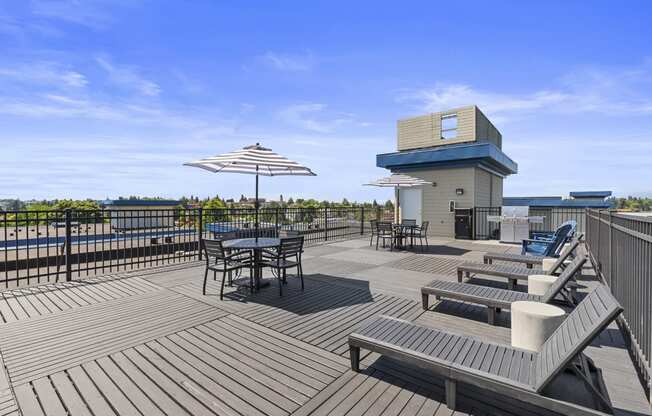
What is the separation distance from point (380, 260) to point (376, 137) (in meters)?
12.6

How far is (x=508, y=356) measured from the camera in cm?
221

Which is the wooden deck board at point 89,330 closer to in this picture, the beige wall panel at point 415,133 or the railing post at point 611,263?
the railing post at point 611,263

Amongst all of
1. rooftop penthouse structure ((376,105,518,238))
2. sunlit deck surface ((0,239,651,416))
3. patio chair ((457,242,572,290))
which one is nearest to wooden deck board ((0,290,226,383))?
sunlit deck surface ((0,239,651,416))

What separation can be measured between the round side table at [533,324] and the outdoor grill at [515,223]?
30.5 ft

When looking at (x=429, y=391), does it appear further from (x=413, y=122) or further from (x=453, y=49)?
(x=413, y=122)

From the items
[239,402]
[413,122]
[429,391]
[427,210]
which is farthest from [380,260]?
[413,122]

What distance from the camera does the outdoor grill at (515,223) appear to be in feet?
34.8

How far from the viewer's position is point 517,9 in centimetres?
750

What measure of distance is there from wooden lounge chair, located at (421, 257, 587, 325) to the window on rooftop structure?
1082cm

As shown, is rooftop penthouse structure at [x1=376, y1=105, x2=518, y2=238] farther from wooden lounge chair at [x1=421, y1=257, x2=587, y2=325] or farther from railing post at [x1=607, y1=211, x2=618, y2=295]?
wooden lounge chair at [x1=421, y1=257, x2=587, y2=325]

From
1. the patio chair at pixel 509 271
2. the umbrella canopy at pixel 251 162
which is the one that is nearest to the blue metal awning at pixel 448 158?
the patio chair at pixel 509 271

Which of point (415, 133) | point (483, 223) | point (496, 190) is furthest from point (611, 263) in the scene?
point (496, 190)

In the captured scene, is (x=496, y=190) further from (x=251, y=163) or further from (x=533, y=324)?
(x=533, y=324)

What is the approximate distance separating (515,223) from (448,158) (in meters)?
3.62
